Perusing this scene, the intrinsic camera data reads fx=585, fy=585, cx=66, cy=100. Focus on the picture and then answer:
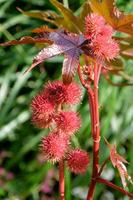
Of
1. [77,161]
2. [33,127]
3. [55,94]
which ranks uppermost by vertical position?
[55,94]

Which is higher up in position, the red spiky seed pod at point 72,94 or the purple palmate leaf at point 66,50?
the purple palmate leaf at point 66,50

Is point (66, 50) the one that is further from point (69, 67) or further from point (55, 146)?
point (55, 146)

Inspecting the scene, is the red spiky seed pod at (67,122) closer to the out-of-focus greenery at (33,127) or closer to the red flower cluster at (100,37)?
the red flower cluster at (100,37)

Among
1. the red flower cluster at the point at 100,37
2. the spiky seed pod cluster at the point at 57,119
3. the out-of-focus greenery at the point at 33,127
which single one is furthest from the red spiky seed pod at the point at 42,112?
the out-of-focus greenery at the point at 33,127

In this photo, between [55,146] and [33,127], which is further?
[33,127]

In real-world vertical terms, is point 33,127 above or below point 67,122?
below

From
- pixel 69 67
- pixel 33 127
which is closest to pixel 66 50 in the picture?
pixel 69 67

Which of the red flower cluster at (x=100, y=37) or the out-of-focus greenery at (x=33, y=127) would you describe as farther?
the out-of-focus greenery at (x=33, y=127)
